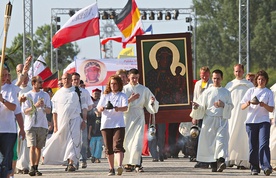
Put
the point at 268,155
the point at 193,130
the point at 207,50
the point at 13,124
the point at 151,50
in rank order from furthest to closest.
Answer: the point at 207,50 → the point at 151,50 → the point at 193,130 → the point at 268,155 → the point at 13,124

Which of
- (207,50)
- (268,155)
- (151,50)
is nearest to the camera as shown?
(268,155)

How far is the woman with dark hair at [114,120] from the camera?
748 inches

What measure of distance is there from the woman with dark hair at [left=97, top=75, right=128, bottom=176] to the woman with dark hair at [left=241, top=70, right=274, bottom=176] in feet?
6.76

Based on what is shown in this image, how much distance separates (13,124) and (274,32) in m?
76.5

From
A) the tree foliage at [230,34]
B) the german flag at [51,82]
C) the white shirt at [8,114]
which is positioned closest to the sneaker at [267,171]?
the white shirt at [8,114]

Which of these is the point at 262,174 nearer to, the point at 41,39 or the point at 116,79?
the point at 116,79

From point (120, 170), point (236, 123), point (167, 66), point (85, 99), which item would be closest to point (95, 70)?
point (167, 66)

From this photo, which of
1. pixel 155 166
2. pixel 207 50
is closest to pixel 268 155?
pixel 155 166

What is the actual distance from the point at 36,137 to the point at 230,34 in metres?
77.3

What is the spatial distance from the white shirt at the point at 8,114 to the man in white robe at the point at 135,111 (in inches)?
195

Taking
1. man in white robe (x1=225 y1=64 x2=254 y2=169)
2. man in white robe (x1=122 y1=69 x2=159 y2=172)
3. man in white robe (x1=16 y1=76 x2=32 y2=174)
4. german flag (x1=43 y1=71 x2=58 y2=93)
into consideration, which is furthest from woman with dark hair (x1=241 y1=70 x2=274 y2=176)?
german flag (x1=43 y1=71 x2=58 y2=93)

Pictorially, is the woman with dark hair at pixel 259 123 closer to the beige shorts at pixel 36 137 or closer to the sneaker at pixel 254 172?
the sneaker at pixel 254 172

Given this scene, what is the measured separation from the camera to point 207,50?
333 ft

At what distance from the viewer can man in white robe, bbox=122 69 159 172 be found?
66.1ft
